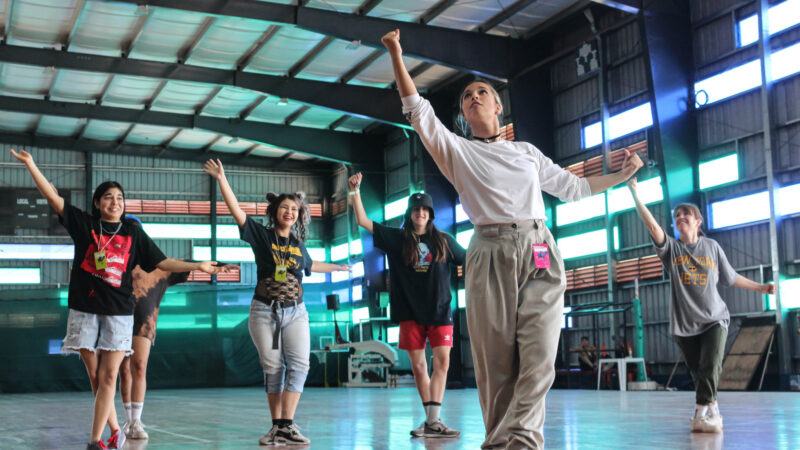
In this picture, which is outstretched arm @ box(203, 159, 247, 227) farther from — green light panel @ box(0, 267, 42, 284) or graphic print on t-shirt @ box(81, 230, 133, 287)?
green light panel @ box(0, 267, 42, 284)

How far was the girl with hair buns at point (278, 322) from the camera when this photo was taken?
5.82 meters

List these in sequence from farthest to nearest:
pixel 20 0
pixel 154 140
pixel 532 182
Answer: pixel 154 140, pixel 20 0, pixel 532 182

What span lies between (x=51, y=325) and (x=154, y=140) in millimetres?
11755

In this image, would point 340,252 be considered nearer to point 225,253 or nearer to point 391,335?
point 225,253

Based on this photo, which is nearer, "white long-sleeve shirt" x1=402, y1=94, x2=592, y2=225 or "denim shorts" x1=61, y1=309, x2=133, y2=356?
"white long-sleeve shirt" x1=402, y1=94, x2=592, y2=225

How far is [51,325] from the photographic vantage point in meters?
22.8

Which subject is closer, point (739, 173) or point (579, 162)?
point (739, 173)

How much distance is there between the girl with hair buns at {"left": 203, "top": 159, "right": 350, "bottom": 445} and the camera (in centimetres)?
582

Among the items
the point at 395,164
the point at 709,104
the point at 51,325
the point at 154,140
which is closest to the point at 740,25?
the point at 709,104

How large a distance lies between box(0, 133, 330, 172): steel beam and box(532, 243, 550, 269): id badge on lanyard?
103 feet

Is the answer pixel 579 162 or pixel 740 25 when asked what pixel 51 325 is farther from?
pixel 740 25

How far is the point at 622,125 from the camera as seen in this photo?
2106 cm

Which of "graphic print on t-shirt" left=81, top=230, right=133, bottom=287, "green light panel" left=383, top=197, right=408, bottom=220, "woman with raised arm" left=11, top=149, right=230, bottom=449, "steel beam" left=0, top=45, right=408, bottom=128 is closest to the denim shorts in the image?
"woman with raised arm" left=11, top=149, right=230, bottom=449

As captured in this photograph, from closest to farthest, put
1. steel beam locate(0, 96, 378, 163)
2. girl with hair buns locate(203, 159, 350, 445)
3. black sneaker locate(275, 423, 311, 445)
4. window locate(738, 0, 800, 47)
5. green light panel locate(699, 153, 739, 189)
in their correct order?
black sneaker locate(275, 423, 311, 445) < girl with hair buns locate(203, 159, 350, 445) < window locate(738, 0, 800, 47) < green light panel locate(699, 153, 739, 189) < steel beam locate(0, 96, 378, 163)
